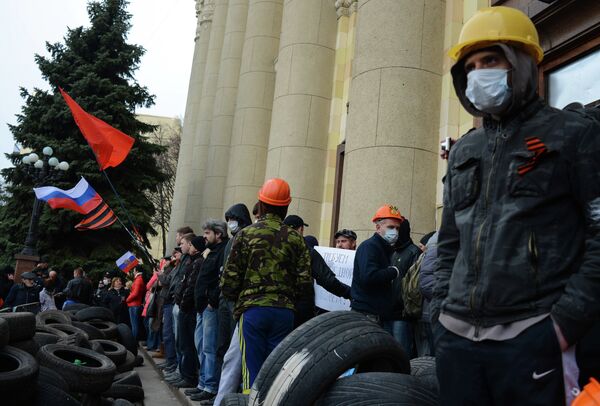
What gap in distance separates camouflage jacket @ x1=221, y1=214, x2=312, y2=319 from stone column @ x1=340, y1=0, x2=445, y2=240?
10.6 feet

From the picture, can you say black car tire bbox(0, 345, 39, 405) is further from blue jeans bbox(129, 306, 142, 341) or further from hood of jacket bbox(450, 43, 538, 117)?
blue jeans bbox(129, 306, 142, 341)

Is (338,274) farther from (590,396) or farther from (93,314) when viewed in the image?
(93,314)

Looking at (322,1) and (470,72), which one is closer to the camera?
(470,72)

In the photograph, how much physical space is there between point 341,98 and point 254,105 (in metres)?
3.82

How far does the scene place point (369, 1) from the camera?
8.48 metres

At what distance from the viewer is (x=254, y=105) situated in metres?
15.7

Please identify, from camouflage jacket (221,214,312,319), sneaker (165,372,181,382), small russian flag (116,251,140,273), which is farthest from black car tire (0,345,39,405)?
small russian flag (116,251,140,273)

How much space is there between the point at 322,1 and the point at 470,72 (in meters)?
11.2

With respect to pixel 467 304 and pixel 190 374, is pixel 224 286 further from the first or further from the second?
pixel 190 374

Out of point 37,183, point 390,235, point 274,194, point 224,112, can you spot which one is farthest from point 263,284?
point 37,183

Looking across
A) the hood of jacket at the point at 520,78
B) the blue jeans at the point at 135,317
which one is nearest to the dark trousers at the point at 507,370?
the hood of jacket at the point at 520,78

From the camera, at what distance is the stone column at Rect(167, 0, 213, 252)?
21547mm

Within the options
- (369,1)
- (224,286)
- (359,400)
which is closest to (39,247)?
(369,1)

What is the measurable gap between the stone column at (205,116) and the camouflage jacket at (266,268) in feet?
47.4
